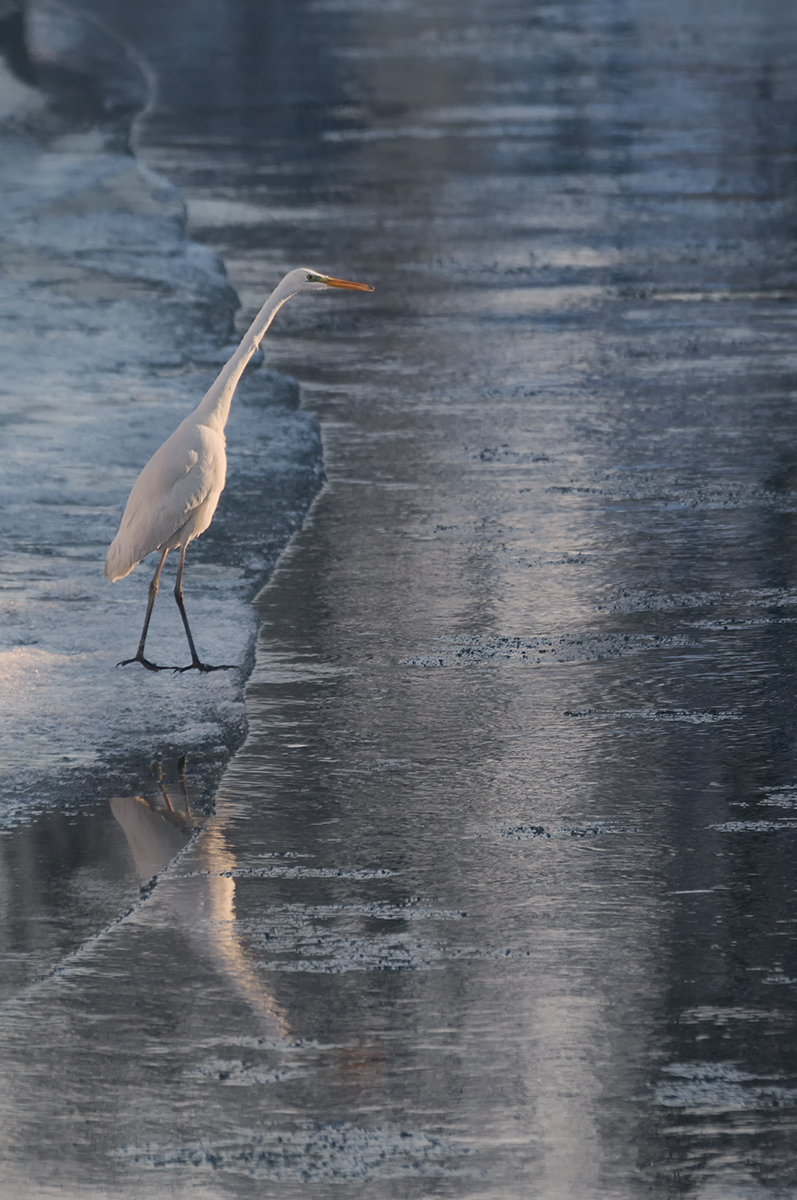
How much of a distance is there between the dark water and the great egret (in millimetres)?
553

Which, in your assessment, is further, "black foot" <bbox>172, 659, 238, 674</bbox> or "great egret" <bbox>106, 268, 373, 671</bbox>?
"great egret" <bbox>106, 268, 373, 671</bbox>

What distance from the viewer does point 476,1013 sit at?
5027mm

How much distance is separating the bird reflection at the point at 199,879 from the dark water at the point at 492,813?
13 millimetres

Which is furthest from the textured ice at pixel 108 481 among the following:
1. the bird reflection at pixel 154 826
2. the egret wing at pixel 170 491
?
the egret wing at pixel 170 491

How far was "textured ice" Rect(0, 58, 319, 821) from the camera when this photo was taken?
7.20 m

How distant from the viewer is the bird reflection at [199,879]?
17.1 ft

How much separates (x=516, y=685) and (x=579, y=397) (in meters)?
5.08

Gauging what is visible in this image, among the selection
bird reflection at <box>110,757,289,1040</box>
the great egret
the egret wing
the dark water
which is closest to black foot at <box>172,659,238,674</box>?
the great egret

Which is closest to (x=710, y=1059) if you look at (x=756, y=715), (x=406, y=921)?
(x=406, y=921)

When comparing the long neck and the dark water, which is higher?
the long neck

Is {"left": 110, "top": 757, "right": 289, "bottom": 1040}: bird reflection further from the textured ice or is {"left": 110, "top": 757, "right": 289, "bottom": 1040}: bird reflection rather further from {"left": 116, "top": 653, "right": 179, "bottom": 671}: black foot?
{"left": 116, "top": 653, "right": 179, "bottom": 671}: black foot

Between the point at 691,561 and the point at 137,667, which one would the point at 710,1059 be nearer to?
the point at 137,667

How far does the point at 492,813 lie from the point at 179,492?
224 cm

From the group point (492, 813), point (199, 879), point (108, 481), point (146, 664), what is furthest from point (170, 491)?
point (108, 481)
